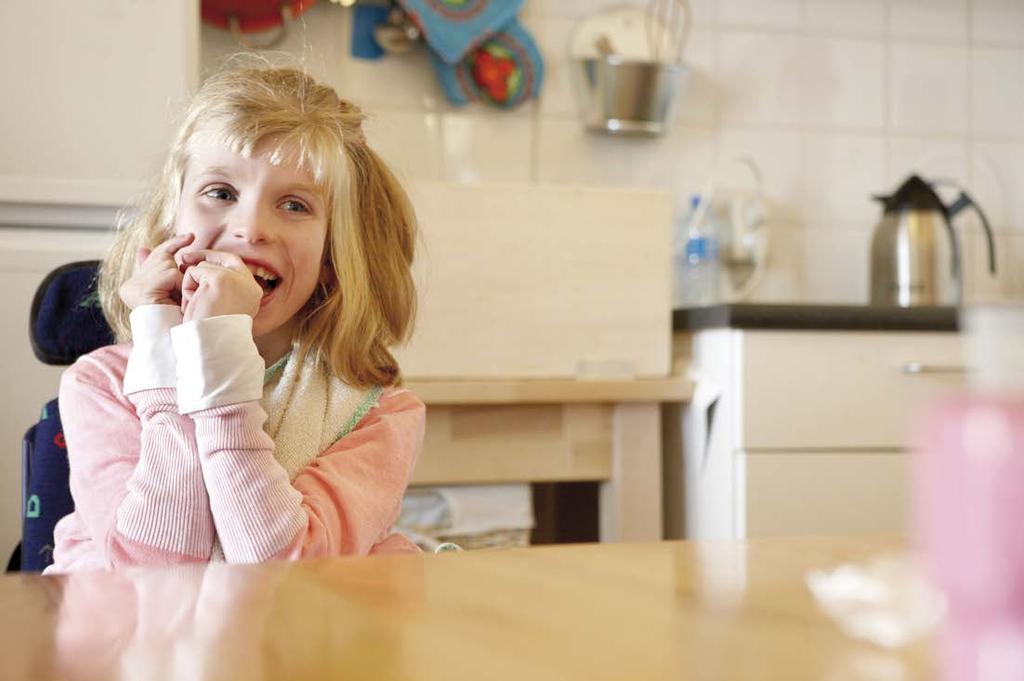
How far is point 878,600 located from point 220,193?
0.93 m

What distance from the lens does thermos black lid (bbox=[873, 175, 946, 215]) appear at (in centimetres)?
238

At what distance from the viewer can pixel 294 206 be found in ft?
4.04

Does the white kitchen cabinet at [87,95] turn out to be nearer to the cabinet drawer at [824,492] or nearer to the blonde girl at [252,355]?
the blonde girl at [252,355]

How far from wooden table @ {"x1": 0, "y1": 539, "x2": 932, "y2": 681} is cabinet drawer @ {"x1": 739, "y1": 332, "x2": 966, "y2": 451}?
153 cm

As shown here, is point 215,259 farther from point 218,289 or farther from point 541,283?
point 541,283

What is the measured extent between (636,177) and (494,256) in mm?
607

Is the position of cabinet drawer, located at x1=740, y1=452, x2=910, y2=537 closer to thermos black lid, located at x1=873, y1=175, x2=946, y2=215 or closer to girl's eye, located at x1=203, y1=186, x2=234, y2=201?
thermos black lid, located at x1=873, y1=175, x2=946, y2=215

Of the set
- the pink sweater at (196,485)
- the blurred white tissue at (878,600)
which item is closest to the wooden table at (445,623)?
the blurred white tissue at (878,600)

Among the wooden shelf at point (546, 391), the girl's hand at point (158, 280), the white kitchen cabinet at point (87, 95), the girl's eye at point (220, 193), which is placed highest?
the white kitchen cabinet at point (87, 95)

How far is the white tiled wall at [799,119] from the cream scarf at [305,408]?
47.4 inches

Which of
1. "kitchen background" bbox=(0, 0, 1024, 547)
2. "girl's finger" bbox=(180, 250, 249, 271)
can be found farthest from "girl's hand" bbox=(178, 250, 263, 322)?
"kitchen background" bbox=(0, 0, 1024, 547)

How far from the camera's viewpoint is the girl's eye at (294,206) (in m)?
1.23

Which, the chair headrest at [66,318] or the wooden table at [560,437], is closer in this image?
the chair headrest at [66,318]

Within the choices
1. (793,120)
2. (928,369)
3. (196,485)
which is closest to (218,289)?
(196,485)
